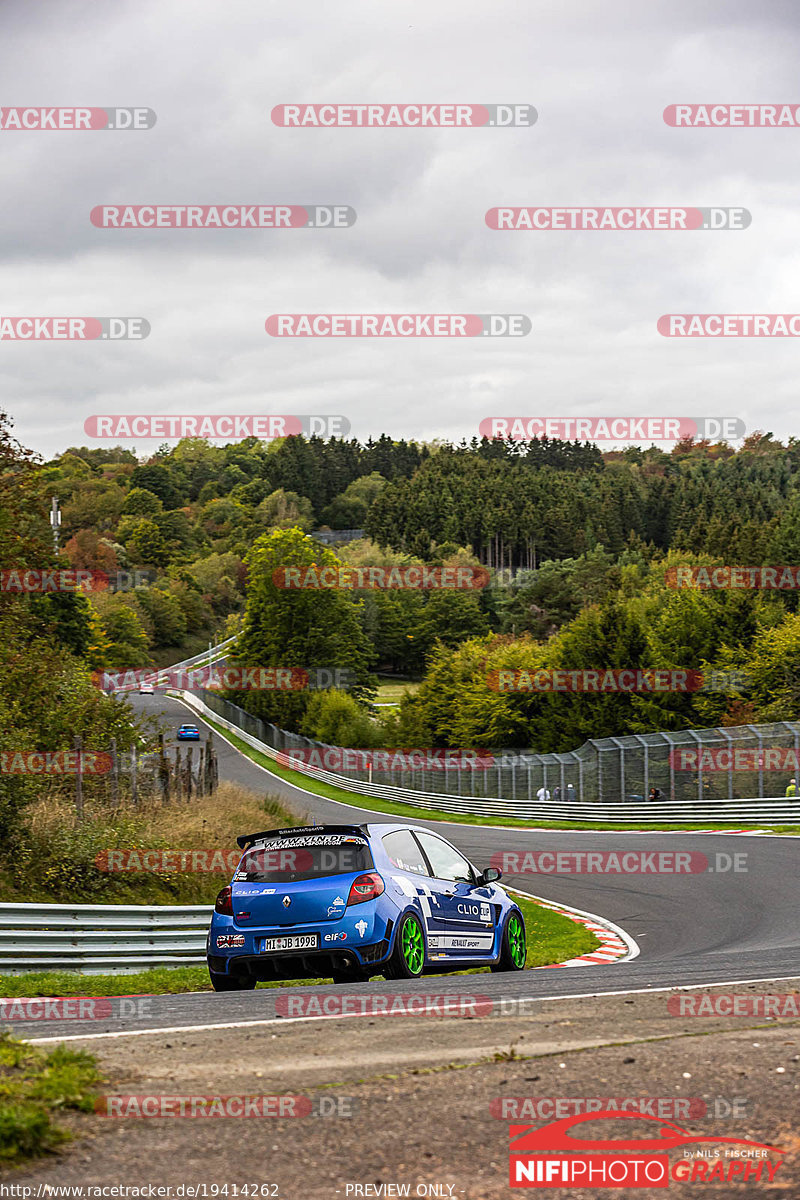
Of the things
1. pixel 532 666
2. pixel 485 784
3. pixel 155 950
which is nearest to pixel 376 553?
pixel 532 666

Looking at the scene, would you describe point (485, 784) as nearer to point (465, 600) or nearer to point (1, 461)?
point (1, 461)

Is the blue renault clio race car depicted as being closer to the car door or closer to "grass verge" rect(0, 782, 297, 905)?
the car door

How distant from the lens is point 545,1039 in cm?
647

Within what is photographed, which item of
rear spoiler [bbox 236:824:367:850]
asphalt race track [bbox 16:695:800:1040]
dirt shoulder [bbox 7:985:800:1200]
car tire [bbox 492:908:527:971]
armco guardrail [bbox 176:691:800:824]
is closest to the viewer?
dirt shoulder [bbox 7:985:800:1200]

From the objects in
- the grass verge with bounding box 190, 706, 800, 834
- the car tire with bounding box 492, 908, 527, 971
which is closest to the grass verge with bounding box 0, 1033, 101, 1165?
the car tire with bounding box 492, 908, 527, 971

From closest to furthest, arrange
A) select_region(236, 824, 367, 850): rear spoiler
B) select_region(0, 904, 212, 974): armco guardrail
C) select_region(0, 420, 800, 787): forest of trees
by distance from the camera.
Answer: select_region(236, 824, 367, 850): rear spoiler, select_region(0, 904, 212, 974): armco guardrail, select_region(0, 420, 800, 787): forest of trees

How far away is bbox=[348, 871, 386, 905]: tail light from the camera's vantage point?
10.3 metres

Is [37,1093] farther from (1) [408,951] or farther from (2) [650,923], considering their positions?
(2) [650,923]

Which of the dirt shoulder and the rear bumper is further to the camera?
the rear bumper

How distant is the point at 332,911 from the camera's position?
10.3m

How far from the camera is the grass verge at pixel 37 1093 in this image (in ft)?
14.3

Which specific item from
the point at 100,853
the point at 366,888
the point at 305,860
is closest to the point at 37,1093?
the point at 366,888

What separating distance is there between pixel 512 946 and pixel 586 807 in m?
29.9

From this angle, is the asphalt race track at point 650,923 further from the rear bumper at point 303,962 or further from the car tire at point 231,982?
the car tire at point 231,982
